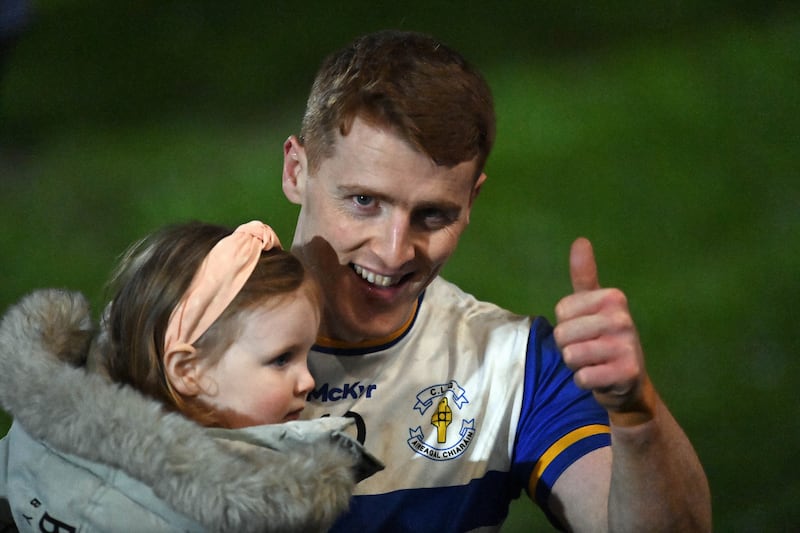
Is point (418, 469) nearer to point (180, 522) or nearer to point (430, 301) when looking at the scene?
point (430, 301)

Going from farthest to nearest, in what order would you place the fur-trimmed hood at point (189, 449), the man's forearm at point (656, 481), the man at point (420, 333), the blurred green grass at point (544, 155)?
the blurred green grass at point (544, 155) < the man at point (420, 333) < the man's forearm at point (656, 481) < the fur-trimmed hood at point (189, 449)

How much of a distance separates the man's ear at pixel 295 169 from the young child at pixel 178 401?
0.28 m

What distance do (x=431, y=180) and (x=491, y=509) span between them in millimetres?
534

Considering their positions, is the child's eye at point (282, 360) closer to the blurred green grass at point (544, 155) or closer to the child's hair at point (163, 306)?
the child's hair at point (163, 306)

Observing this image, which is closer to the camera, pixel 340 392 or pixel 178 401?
pixel 178 401

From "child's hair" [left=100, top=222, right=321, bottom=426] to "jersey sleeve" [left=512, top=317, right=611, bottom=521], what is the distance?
459mm

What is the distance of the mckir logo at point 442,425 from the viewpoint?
1549mm

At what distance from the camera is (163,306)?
1241 mm

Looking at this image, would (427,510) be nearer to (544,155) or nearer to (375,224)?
(375,224)

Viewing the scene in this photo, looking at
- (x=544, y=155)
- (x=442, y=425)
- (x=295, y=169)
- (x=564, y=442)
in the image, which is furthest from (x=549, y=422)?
(x=544, y=155)

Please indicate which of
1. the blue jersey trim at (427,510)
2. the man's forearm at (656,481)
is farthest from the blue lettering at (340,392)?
the man's forearm at (656,481)

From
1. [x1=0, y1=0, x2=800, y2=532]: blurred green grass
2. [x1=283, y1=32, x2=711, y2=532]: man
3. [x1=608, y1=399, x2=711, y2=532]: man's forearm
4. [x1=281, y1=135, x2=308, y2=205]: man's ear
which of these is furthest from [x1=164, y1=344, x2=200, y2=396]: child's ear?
[x1=0, y1=0, x2=800, y2=532]: blurred green grass

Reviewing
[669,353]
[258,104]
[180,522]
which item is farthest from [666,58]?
[180,522]

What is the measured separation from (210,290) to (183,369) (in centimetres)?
11
